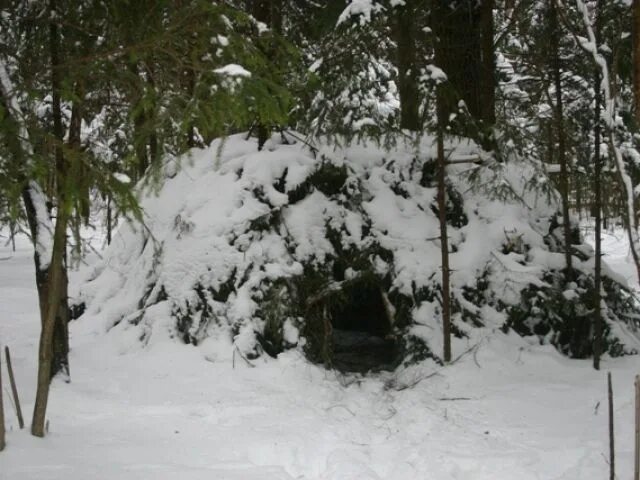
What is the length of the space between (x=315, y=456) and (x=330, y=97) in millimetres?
4481

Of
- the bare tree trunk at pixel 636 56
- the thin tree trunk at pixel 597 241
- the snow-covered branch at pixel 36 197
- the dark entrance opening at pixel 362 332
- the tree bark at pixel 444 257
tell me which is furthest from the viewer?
the dark entrance opening at pixel 362 332

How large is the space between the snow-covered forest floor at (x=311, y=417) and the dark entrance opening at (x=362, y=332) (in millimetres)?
866

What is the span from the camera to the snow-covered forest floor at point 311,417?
448 centimetres

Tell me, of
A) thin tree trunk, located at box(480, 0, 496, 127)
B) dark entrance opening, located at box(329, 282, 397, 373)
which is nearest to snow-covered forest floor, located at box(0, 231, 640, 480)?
dark entrance opening, located at box(329, 282, 397, 373)

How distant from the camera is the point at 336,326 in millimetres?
9133

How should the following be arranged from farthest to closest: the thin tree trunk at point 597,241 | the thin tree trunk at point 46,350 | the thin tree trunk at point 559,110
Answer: the thin tree trunk at point 559,110 < the thin tree trunk at point 597,241 < the thin tree trunk at point 46,350

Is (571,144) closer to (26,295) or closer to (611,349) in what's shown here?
(611,349)

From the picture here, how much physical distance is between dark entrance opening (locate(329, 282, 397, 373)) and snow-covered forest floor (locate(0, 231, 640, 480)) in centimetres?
87

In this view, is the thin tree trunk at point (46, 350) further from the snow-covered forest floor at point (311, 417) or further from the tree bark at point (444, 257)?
the tree bark at point (444, 257)

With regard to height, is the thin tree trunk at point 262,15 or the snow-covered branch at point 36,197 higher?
the thin tree trunk at point 262,15

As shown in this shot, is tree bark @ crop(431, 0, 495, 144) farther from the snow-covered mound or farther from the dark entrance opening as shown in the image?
the dark entrance opening

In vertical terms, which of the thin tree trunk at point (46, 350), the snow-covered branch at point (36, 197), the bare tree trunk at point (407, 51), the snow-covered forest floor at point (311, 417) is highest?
the bare tree trunk at point (407, 51)

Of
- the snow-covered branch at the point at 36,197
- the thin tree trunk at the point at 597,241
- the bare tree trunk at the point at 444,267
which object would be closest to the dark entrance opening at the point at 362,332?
the bare tree trunk at the point at 444,267

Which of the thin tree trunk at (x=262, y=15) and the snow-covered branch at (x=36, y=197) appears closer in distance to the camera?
the snow-covered branch at (x=36, y=197)
